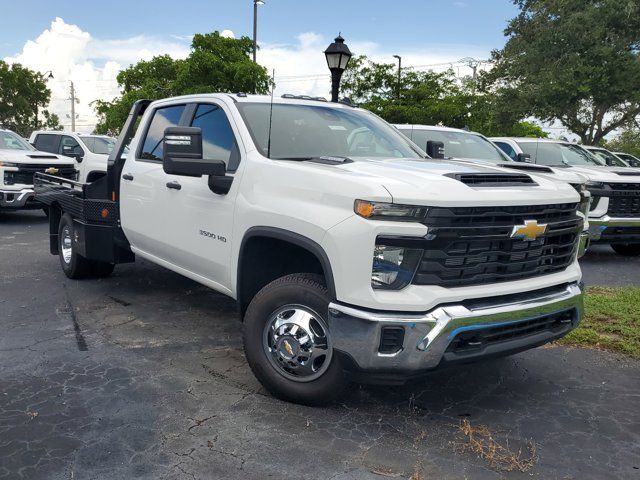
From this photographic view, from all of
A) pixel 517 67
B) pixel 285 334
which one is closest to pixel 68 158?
pixel 285 334

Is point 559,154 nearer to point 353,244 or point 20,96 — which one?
point 353,244

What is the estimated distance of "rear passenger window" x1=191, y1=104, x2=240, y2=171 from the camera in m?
4.30

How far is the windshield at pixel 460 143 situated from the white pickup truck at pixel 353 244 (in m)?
4.79

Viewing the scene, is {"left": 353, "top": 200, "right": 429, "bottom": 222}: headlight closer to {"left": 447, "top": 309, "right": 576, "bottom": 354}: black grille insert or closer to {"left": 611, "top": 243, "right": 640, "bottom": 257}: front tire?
{"left": 447, "top": 309, "right": 576, "bottom": 354}: black grille insert

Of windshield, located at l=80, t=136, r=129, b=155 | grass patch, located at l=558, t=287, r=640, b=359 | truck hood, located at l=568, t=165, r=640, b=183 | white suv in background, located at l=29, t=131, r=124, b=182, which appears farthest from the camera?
windshield, located at l=80, t=136, r=129, b=155

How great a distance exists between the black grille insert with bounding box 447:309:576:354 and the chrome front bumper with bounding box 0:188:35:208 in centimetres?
1056

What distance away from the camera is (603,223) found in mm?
8555

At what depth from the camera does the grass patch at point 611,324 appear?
16.4 ft

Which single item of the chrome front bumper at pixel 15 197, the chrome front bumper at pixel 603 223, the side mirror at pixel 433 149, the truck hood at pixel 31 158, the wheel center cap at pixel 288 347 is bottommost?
the chrome front bumper at pixel 15 197

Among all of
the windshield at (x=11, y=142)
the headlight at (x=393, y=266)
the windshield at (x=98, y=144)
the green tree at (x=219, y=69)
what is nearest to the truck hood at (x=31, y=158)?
the windshield at (x=11, y=142)

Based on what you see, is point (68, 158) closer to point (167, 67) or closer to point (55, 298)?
point (55, 298)

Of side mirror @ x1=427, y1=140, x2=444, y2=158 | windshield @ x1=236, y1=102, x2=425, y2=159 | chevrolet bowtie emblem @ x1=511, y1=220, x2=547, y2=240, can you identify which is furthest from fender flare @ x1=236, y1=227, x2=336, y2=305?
side mirror @ x1=427, y1=140, x2=444, y2=158

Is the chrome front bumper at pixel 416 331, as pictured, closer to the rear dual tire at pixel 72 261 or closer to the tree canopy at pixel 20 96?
the rear dual tire at pixel 72 261

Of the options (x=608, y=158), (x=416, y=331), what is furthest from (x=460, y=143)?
(x=416, y=331)
